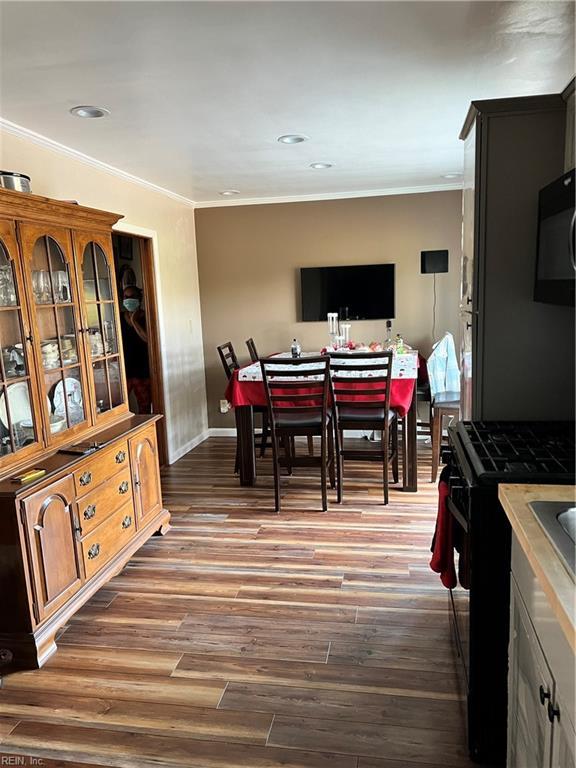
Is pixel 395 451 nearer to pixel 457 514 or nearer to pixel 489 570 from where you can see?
pixel 457 514

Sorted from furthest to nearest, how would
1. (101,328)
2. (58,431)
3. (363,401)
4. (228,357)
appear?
(228,357) → (363,401) → (101,328) → (58,431)

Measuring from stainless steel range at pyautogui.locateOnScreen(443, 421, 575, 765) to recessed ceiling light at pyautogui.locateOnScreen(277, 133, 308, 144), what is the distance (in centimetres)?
239

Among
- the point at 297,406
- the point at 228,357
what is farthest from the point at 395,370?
the point at 228,357

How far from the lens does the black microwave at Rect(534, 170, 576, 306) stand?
67.4 inches

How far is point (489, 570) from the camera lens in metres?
1.68

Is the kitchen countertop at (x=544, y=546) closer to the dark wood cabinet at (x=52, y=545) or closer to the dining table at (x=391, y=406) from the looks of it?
the dark wood cabinet at (x=52, y=545)

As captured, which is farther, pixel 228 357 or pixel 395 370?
pixel 228 357

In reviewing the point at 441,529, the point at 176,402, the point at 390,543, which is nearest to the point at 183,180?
the point at 176,402

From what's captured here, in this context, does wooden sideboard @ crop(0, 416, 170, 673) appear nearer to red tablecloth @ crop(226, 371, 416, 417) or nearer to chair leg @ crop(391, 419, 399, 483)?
red tablecloth @ crop(226, 371, 416, 417)

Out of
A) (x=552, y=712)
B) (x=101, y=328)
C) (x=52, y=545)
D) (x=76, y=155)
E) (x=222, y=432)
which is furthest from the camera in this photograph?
(x=222, y=432)

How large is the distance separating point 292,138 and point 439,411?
231cm

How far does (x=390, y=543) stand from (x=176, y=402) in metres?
2.73

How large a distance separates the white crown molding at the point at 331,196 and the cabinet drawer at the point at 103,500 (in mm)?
3504

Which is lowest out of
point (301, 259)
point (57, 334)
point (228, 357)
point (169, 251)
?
point (228, 357)
